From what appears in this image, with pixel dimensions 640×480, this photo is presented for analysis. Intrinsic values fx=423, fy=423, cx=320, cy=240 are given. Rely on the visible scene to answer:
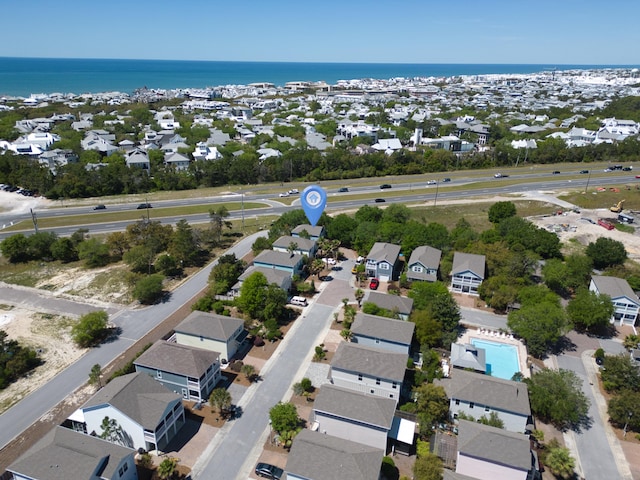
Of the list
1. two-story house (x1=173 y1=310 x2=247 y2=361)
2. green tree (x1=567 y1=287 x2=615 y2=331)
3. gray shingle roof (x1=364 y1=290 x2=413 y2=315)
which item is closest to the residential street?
two-story house (x1=173 y1=310 x2=247 y2=361)

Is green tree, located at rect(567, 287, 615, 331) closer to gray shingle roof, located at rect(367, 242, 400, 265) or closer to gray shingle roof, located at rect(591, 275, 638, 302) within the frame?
gray shingle roof, located at rect(591, 275, 638, 302)

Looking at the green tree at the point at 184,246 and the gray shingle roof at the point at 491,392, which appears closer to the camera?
the gray shingle roof at the point at 491,392

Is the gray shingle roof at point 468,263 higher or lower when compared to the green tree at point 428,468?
higher

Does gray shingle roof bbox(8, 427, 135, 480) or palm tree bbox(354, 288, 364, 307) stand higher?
gray shingle roof bbox(8, 427, 135, 480)

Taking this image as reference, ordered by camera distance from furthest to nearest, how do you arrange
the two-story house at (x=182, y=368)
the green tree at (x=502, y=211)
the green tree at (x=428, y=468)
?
the green tree at (x=502, y=211) < the two-story house at (x=182, y=368) < the green tree at (x=428, y=468)

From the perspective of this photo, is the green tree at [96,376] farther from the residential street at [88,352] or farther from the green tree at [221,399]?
the green tree at [221,399]

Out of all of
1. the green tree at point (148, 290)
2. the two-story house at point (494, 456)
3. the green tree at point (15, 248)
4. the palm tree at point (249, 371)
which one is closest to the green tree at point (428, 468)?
the two-story house at point (494, 456)

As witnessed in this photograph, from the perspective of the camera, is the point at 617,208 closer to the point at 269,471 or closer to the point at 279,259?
the point at 279,259

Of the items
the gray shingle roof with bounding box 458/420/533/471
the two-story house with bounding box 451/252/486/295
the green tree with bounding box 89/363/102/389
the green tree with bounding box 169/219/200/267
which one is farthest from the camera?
the green tree with bounding box 169/219/200/267

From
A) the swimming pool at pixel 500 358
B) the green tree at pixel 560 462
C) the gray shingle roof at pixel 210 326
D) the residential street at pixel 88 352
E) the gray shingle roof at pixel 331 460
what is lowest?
the swimming pool at pixel 500 358
